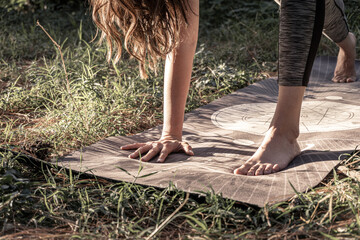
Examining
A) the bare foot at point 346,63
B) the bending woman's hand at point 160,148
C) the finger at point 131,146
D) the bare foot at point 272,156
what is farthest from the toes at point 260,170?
the bare foot at point 346,63

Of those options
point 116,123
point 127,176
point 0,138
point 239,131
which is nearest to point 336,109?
point 239,131

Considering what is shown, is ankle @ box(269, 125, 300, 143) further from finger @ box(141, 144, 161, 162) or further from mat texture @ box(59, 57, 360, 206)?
finger @ box(141, 144, 161, 162)

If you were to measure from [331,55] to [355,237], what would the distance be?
2872 millimetres

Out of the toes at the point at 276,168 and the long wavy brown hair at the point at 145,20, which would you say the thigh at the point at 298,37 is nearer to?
the toes at the point at 276,168

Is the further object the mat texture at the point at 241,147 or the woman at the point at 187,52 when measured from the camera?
the woman at the point at 187,52

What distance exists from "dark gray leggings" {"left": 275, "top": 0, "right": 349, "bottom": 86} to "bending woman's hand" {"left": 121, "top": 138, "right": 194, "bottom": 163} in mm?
488

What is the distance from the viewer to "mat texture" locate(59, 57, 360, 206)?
146cm

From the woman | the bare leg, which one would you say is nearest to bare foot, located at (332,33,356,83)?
the woman

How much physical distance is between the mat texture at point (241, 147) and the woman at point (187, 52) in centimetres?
7

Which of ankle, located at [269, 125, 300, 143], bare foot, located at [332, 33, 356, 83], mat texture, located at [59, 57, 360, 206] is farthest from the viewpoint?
bare foot, located at [332, 33, 356, 83]

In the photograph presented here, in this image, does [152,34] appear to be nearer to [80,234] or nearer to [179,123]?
[179,123]

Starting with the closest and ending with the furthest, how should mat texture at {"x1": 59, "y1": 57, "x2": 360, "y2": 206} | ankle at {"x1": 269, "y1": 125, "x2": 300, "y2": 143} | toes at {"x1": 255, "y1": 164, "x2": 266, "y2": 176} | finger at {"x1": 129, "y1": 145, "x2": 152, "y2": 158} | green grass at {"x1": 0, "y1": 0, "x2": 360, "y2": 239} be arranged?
green grass at {"x1": 0, "y1": 0, "x2": 360, "y2": 239} → mat texture at {"x1": 59, "y1": 57, "x2": 360, "y2": 206} → toes at {"x1": 255, "y1": 164, "x2": 266, "y2": 176} → ankle at {"x1": 269, "y1": 125, "x2": 300, "y2": 143} → finger at {"x1": 129, "y1": 145, "x2": 152, "y2": 158}

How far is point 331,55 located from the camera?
373 cm

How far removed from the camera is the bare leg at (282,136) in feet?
5.35
